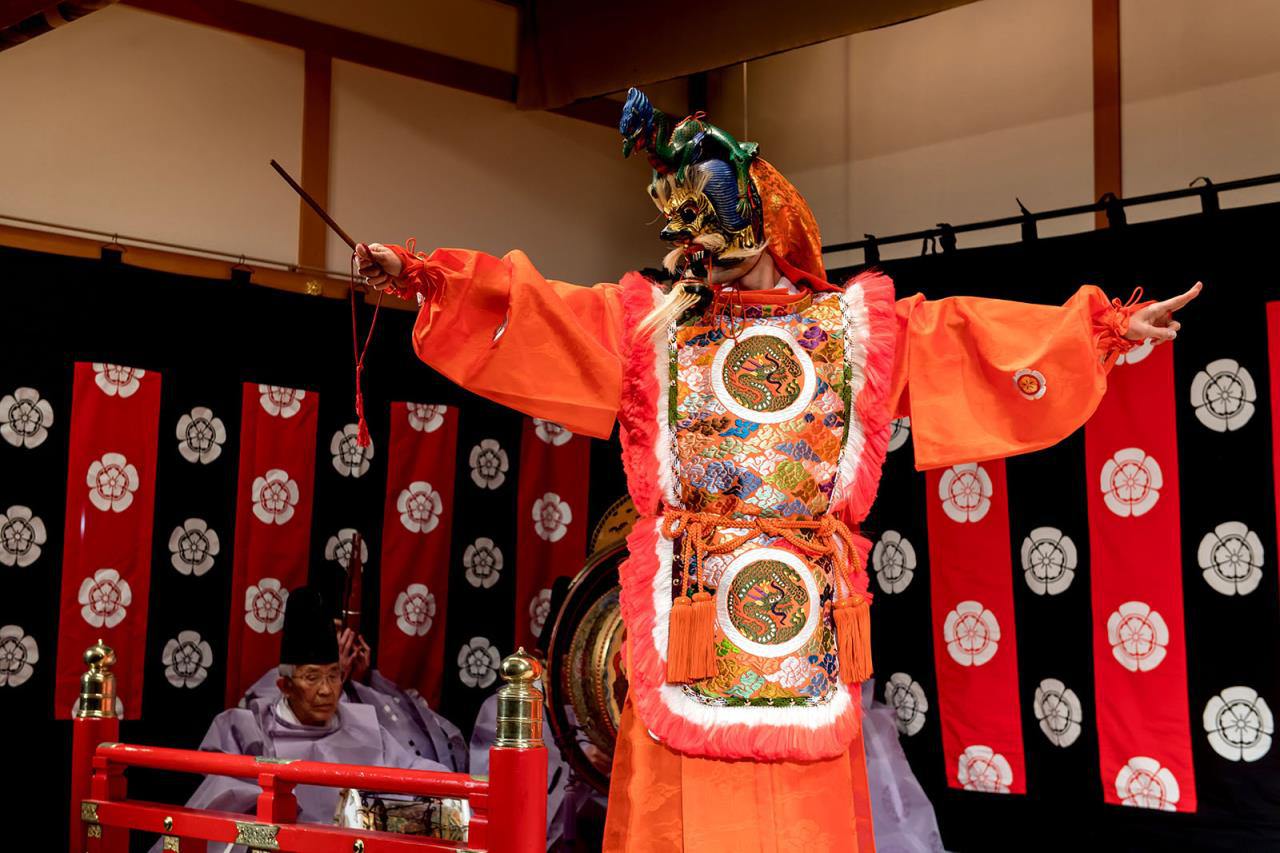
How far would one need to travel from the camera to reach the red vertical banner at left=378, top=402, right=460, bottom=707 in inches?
206

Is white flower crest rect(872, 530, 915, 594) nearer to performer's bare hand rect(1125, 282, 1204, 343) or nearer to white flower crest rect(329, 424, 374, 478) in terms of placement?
white flower crest rect(329, 424, 374, 478)

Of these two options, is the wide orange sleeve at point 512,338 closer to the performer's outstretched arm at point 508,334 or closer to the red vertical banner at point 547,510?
the performer's outstretched arm at point 508,334

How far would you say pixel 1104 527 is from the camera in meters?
4.42

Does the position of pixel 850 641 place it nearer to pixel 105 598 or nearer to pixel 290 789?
pixel 290 789

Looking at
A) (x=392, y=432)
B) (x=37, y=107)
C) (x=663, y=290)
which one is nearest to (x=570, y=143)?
(x=392, y=432)

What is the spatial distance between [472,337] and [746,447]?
477 mm

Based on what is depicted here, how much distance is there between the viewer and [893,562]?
4.92 meters

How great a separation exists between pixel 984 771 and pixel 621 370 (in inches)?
120

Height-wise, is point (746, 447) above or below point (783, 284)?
below

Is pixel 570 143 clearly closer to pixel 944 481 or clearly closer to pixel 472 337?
pixel 944 481

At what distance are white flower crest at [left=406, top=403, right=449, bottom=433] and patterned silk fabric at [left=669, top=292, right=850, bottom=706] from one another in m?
3.26

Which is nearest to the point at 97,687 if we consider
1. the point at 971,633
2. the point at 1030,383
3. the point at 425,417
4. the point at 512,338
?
the point at 512,338

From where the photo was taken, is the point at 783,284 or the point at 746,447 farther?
→ the point at 783,284

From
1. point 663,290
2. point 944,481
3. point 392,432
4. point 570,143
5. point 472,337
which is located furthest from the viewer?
point 570,143
